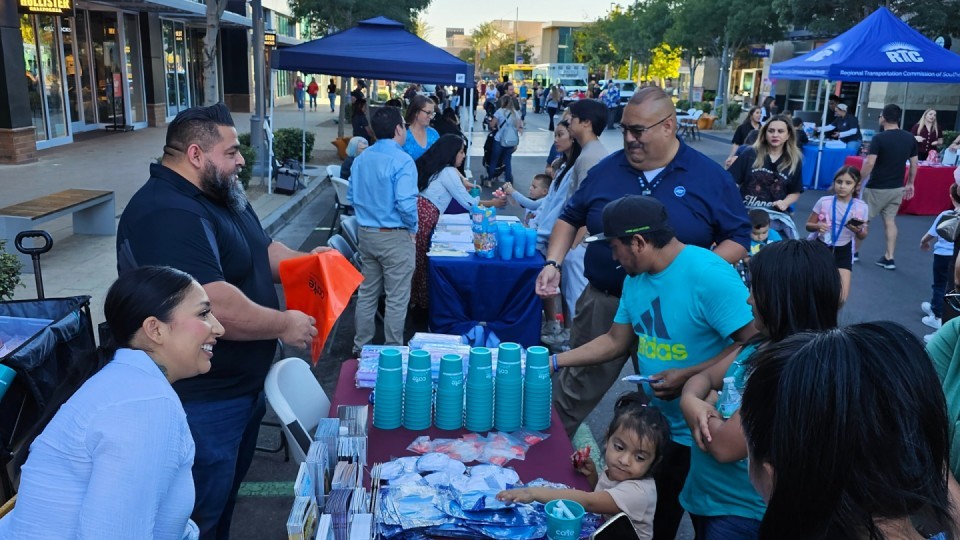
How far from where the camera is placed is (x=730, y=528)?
2391 mm

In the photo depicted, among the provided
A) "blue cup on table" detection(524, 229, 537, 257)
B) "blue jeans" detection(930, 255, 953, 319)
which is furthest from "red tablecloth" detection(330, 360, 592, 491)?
"blue jeans" detection(930, 255, 953, 319)

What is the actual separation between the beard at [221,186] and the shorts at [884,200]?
359 inches

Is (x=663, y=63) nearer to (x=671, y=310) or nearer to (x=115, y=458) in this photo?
(x=671, y=310)

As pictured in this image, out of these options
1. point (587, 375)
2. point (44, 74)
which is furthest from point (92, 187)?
point (587, 375)

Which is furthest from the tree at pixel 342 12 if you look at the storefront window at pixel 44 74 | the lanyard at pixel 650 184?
the lanyard at pixel 650 184

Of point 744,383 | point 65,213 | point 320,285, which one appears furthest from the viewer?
point 65,213

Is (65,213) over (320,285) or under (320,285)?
under

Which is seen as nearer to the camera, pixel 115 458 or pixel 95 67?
pixel 115 458

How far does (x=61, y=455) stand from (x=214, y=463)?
1.15 metres

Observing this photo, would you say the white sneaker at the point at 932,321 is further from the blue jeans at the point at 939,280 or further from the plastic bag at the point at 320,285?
the plastic bag at the point at 320,285

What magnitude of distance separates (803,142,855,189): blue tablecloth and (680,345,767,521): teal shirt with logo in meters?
14.2

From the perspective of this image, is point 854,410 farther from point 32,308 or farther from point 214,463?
point 32,308

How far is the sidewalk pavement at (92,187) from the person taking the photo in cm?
708

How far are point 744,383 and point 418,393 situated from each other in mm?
1328
